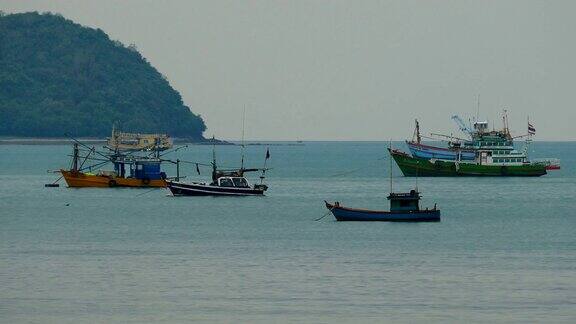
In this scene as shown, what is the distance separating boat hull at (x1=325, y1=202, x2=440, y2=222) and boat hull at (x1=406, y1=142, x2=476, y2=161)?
291ft

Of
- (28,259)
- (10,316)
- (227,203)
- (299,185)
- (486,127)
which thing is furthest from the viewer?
(486,127)

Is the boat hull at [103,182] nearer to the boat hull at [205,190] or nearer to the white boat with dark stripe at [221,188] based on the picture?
the boat hull at [205,190]

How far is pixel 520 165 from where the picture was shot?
187 meters

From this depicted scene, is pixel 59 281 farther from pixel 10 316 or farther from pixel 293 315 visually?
pixel 293 315

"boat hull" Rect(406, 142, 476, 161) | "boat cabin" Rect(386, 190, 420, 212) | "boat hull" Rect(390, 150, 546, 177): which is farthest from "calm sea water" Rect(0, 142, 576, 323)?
"boat hull" Rect(406, 142, 476, 161)

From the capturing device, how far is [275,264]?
74.9 m

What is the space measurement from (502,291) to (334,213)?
38.1 metres

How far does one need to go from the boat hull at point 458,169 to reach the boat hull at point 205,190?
5440cm

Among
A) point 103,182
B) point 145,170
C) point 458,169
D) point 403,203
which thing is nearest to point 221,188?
point 145,170

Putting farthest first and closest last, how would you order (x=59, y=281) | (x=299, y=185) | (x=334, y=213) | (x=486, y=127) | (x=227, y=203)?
(x=486, y=127) → (x=299, y=185) → (x=227, y=203) → (x=334, y=213) → (x=59, y=281)

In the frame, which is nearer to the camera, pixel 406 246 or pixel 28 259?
pixel 28 259

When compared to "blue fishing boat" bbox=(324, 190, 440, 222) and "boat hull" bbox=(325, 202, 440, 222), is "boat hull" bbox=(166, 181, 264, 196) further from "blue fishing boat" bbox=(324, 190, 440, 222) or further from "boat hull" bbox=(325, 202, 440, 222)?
"blue fishing boat" bbox=(324, 190, 440, 222)

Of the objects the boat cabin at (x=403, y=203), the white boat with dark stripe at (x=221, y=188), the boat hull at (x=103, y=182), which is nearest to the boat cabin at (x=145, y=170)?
the boat hull at (x=103, y=182)

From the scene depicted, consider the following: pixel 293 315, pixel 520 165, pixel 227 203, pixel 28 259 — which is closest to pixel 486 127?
pixel 520 165
